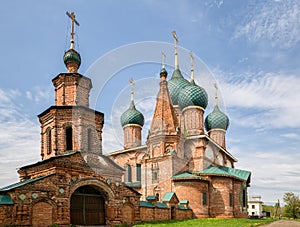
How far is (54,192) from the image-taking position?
1514 cm

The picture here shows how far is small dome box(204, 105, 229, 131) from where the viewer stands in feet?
115

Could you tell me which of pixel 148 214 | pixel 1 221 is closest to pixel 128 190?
pixel 148 214

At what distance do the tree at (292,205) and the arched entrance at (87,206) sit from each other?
32.0 m

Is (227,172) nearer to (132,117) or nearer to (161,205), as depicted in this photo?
(161,205)

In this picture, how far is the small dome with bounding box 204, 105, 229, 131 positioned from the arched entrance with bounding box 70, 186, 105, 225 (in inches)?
778

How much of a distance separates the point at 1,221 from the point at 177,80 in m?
23.6

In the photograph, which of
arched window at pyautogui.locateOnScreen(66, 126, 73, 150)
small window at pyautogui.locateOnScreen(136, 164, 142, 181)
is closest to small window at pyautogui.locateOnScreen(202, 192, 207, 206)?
small window at pyautogui.locateOnScreen(136, 164, 142, 181)

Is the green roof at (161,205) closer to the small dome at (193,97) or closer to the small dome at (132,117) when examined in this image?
the small dome at (193,97)

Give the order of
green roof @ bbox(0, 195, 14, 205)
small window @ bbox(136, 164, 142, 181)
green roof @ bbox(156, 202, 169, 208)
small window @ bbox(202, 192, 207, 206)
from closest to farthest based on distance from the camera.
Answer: green roof @ bbox(0, 195, 14, 205) < green roof @ bbox(156, 202, 169, 208) < small window @ bbox(202, 192, 207, 206) < small window @ bbox(136, 164, 142, 181)

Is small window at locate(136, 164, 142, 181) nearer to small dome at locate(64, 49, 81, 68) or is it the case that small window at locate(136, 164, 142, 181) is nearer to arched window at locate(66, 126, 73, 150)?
arched window at locate(66, 126, 73, 150)

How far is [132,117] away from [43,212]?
66.3 ft

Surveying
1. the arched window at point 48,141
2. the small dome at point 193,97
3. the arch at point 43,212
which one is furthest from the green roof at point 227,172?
Answer: the arch at point 43,212

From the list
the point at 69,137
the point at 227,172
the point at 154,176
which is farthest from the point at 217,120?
the point at 69,137

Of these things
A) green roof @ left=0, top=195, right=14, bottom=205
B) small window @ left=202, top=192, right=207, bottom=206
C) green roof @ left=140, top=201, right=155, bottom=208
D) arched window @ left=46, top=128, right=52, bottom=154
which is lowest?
small window @ left=202, top=192, right=207, bottom=206
